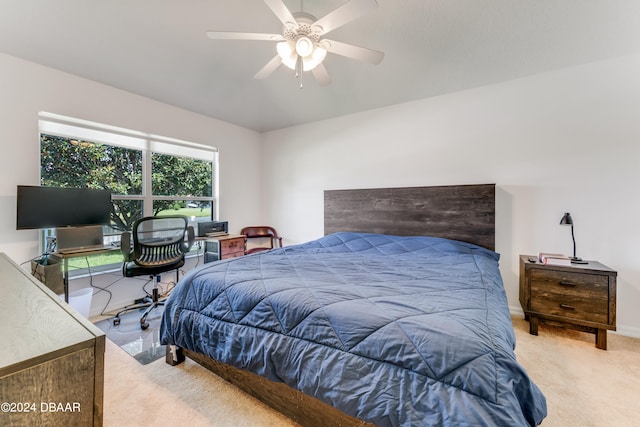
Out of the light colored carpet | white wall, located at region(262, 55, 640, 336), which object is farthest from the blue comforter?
white wall, located at region(262, 55, 640, 336)

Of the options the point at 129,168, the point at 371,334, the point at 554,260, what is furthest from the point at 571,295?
the point at 129,168

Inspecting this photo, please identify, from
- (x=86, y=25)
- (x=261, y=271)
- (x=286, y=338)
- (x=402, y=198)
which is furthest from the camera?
(x=402, y=198)

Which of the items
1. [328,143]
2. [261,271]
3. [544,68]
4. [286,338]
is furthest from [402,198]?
[286,338]

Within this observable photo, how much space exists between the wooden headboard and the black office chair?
190cm

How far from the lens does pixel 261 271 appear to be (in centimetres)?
185

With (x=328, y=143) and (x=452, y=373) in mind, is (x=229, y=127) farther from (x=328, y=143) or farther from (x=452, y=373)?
(x=452, y=373)

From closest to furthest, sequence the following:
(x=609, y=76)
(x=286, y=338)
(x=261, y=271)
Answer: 1. (x=286, y=338)
2. (x=261, y=271)
3. (x=609, y=76)

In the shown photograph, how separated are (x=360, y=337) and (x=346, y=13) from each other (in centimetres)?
172

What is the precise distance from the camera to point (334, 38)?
218 cm


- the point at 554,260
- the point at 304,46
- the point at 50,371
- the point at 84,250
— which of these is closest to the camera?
the point at 50,371

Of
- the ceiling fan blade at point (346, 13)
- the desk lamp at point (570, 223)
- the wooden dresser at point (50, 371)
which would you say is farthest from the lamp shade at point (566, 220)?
the wooden dresser at point (50, 371)

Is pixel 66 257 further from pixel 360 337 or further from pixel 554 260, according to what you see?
pixel 554 260

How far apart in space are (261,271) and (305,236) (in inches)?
94.3

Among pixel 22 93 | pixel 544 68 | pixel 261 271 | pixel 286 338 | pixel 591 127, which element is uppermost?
pixel 544 68
